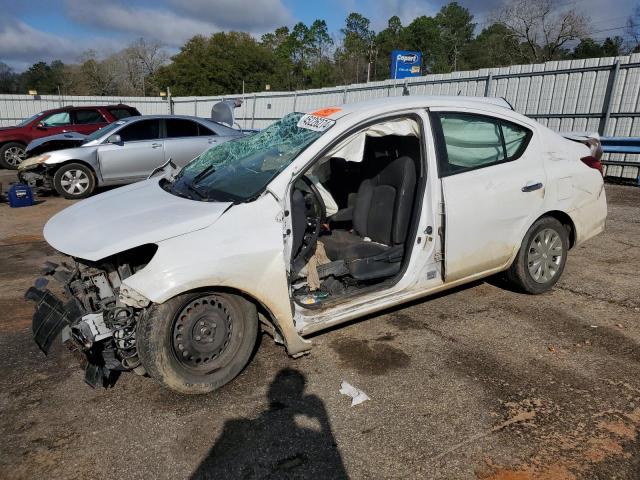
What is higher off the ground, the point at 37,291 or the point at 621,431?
the point at 37,291

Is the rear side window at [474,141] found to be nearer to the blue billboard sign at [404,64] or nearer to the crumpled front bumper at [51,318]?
the crumpled front bumper at [51,318]

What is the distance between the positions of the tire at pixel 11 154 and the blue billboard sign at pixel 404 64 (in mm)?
18143

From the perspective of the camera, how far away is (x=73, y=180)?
9609mm

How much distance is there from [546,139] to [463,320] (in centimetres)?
171

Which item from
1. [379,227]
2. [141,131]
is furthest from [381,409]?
[141,131]

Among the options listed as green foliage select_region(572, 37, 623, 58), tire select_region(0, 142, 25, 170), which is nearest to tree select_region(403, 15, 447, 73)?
green foliage select_region(572, 37, 623, 58)

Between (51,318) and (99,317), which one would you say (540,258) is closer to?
(99,317)

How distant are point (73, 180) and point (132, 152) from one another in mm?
1303

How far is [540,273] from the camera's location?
168 inches

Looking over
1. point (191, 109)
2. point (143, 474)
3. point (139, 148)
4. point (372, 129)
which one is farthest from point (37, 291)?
point (191, 109)

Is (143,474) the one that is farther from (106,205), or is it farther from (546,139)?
(546,139)

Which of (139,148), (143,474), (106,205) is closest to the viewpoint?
(143,474)

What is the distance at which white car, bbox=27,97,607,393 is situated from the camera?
2746 mm

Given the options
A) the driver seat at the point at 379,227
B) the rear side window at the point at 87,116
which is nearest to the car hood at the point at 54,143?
the rear side window at the point at 87,116
